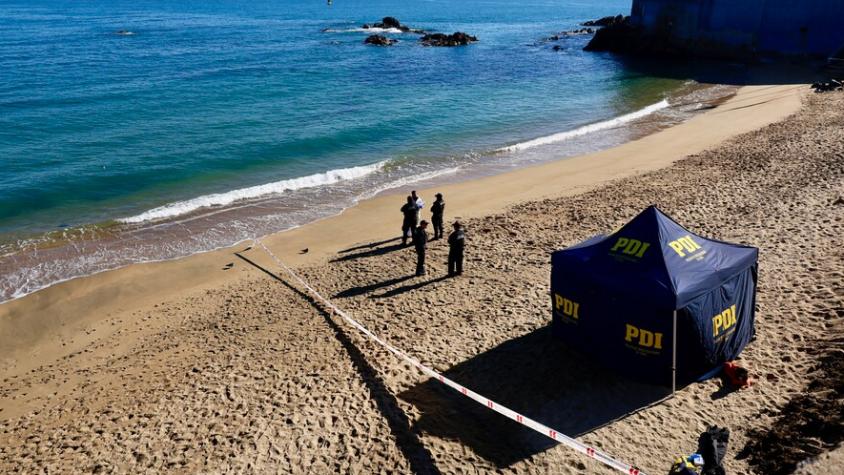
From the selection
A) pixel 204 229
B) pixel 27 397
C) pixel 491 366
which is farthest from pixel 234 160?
pixel 491 366

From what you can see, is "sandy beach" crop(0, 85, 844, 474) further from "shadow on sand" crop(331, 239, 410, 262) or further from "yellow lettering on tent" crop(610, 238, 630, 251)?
"yellow lettering on tent" crop(610, 238, 630, 251)

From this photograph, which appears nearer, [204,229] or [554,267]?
[554,267]

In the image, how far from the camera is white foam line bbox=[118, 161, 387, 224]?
19.5 meters

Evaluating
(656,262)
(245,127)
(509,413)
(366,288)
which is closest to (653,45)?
(245,127)

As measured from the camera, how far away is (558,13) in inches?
4476

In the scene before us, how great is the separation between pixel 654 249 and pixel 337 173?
1620cm

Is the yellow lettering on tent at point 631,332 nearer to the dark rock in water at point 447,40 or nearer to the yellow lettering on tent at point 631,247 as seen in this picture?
the yellow lettering on tent at point 631,247

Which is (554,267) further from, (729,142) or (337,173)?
(729,142)

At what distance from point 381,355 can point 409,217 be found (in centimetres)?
574

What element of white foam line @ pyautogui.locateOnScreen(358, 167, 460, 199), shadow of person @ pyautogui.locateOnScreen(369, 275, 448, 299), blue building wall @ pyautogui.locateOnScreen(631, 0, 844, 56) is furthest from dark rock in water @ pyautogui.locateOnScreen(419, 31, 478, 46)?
shadow of person @ pyautogui.locateOnScreen(369, 275, 448, 299)

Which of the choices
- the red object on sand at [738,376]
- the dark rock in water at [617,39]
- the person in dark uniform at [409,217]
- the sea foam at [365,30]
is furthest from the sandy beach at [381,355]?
the sea foam at [365,30]

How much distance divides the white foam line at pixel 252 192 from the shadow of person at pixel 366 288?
9.16 m

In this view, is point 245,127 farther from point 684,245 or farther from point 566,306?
point 684,245

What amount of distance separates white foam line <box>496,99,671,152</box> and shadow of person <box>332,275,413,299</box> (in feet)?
48.4
